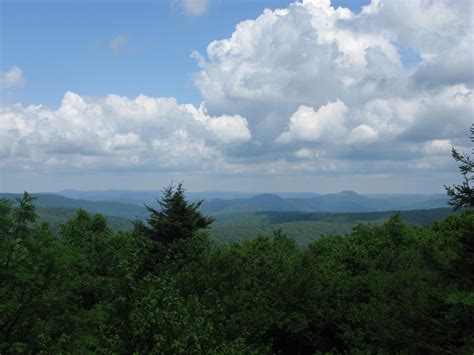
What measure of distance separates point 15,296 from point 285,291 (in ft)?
69.3

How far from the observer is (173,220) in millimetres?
49562

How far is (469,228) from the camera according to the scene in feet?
73.7

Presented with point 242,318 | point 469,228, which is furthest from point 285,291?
point 469,228

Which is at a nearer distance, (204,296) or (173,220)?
(204,296)

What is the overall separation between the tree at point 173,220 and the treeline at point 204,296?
13 centimetres

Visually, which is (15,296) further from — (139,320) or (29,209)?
(139,320)

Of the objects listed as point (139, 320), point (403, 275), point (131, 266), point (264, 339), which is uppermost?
point (131, 266)

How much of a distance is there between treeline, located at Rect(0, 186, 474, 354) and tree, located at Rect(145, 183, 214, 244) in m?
0.13

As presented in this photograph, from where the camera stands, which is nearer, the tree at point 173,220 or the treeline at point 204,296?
the treeline at point 204,296

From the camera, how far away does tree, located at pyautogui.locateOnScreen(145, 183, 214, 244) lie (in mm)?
49156

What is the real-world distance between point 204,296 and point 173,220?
21578 millimetres

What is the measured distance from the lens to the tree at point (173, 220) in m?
49.2

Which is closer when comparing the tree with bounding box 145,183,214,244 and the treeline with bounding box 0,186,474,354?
the treeline with bounding box 0,186,474,354

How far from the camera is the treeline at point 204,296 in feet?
48.2
